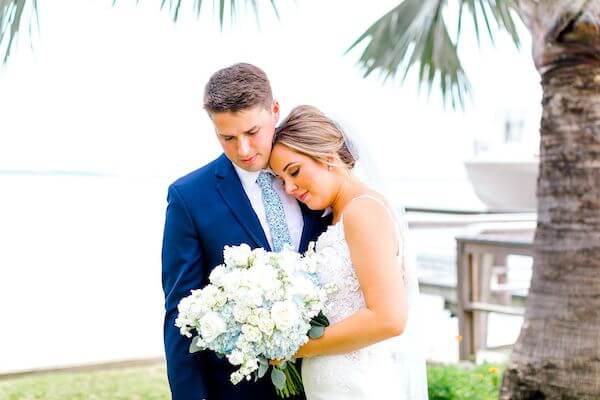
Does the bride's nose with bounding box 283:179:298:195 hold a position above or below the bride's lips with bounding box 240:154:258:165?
below

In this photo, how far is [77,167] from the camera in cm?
2875

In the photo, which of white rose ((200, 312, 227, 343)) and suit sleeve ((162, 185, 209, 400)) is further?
suit sleeve ((162, 185, 209, 400))

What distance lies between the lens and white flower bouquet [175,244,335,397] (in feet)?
8.39

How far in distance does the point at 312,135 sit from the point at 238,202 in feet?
0.97

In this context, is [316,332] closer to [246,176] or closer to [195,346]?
[195,346]

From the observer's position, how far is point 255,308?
259 centimetres

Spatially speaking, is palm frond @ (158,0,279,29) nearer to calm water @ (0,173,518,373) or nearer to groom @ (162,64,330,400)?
groom @ (162,64,330,400)

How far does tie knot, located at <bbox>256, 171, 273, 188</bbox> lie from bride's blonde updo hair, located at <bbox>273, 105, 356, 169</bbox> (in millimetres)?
172

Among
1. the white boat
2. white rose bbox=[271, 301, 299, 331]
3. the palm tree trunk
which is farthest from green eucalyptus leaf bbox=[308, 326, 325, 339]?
the white boat

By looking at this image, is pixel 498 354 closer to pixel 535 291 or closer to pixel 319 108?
pixel 535 291

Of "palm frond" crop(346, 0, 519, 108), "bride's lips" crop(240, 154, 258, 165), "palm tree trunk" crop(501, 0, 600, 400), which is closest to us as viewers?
"bride's lips" crop(240, 154, 258, 165)

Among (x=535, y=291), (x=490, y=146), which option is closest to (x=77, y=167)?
(x=490, y=146)

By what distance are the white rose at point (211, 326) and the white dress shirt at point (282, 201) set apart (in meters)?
0.39

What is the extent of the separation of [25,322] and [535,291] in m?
9.60
